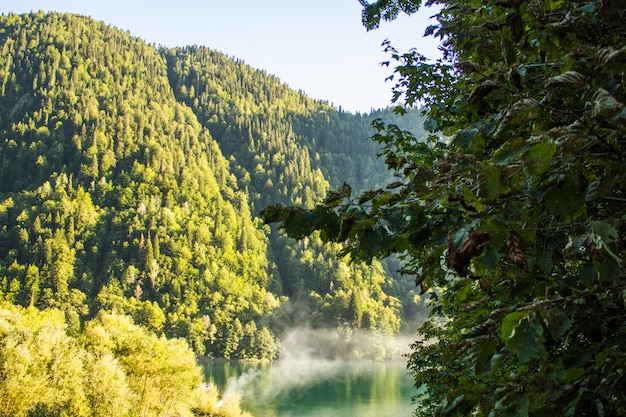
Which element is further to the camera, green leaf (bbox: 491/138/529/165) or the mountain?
the mountain

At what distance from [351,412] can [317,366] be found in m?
58.4

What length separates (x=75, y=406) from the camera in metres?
27.7

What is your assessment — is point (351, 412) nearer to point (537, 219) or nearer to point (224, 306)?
point (537, 219)

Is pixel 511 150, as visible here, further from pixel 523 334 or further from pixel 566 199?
pixel 523 334

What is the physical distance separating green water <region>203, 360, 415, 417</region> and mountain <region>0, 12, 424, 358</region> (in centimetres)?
1411

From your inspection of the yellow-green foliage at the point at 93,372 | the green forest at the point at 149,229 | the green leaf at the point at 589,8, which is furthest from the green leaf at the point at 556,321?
the green forest at the point at 149,229

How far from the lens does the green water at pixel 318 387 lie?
62875 mm

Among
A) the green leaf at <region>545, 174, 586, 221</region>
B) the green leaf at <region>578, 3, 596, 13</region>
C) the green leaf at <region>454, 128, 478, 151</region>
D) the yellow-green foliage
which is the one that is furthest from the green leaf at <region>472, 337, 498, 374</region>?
the yellow-green foliage

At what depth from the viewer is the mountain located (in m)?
123

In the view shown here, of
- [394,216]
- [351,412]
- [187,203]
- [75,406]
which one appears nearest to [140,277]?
[187,203]

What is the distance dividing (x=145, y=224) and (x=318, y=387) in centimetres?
7119

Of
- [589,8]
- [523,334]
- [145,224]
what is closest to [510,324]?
[523,334]

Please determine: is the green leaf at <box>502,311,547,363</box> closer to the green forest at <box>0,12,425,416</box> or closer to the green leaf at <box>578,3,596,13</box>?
the green leaf at <box>578,3,596,13</box>

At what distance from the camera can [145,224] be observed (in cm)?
13875
